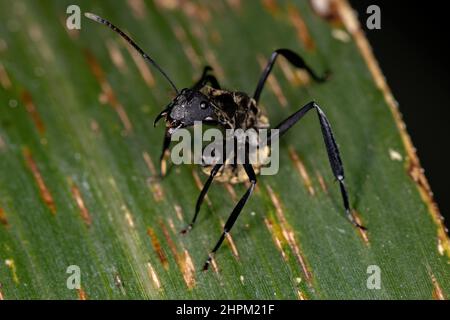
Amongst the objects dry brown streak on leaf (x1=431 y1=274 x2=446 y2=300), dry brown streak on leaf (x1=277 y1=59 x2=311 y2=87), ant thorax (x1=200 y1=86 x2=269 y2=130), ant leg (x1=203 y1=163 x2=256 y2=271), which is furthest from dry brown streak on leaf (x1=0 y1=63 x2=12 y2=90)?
dry brown streak on leaf (x1=431 y1=274 x2=446 y2=300)

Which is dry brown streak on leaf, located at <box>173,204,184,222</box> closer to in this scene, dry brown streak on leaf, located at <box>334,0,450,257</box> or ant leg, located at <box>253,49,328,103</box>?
ant leg, located at <box>253,49,328,103</box>

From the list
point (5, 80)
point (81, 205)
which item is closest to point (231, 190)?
point (81, 205)

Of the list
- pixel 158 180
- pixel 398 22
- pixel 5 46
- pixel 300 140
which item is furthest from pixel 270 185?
pixel 5 46

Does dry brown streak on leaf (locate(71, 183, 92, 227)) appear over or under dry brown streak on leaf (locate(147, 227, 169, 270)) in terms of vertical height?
over

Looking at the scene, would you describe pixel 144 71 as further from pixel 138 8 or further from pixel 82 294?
pixel 82 294

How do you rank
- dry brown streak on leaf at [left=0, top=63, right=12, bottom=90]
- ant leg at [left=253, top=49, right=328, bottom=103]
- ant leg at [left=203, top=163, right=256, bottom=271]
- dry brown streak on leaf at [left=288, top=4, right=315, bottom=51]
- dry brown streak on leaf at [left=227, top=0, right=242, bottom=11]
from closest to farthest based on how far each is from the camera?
ant leg at [left=203, top=163, right=256, bottom=271]
ant leg at [left=253, top=49, right=328, bottom=103]
dry brown streak on leaf at [left=0, top=63, right=12, bottom=90]
dry brown streak on leaf at [left=288, top=4, right=315, bottom=51]
dry brown streak on leaf at [left=227, top=0, right=242, bottom=11]

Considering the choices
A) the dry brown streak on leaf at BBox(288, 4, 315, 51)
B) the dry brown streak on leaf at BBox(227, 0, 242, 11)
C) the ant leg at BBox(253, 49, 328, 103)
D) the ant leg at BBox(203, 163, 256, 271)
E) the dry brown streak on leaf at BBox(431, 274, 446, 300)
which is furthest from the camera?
the dry brown streak on leaf at BBox(227, 0, 242, 11)
